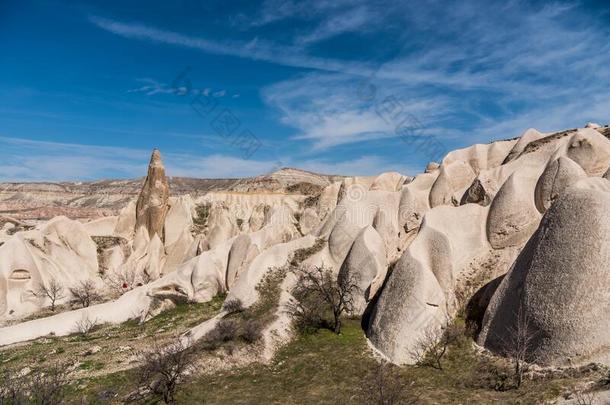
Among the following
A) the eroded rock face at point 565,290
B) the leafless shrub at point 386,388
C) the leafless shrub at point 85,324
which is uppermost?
the eroded rock face at point 565,290

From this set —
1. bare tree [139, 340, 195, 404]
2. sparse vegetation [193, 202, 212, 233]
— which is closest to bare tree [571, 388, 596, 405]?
bare tree [139, 340, 195, 404]

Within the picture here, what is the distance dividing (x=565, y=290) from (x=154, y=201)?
47813 mm

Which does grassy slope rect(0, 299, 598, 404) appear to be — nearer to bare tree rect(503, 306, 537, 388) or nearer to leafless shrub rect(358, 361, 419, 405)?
leafless shrub rect(358, 361, 419, 405)

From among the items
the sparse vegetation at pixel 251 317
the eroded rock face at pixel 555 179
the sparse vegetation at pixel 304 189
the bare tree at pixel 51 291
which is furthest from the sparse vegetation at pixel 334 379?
the sparse vegetation at pixel 304 189

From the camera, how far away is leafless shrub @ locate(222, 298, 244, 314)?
91.8 ft

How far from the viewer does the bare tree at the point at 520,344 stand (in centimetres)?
1686

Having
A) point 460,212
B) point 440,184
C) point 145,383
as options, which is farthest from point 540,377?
point 440,184

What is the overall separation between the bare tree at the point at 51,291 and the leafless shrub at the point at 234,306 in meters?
19.9

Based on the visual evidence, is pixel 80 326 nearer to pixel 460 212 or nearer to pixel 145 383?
pixel 145 383

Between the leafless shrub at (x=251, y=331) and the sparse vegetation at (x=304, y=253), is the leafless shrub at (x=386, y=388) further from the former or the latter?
the sparse vegetation at (x=304, y=253)

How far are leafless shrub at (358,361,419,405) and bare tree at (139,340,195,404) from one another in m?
7.75

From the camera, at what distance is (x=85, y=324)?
1321 inches

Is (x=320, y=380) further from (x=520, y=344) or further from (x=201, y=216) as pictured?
(x=201, y=216)

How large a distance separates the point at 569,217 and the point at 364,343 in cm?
1046
